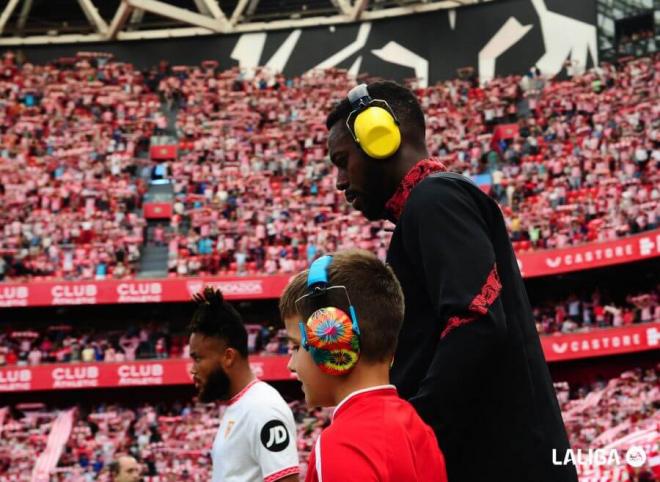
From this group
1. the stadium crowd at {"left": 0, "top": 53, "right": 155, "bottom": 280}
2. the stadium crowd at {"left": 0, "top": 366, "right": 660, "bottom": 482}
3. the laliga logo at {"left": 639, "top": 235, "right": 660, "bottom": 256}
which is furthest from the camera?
the stadium crowd at {"left": 0, "top": 53, "right": 155, "bottom": 280}

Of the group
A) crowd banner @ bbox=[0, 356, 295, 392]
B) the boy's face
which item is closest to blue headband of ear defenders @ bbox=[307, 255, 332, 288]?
the boy's face

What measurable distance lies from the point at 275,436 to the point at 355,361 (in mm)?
1746

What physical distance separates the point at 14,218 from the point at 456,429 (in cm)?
2430

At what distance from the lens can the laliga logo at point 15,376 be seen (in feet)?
78.6

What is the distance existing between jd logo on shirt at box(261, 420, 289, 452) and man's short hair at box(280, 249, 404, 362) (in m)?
1.65

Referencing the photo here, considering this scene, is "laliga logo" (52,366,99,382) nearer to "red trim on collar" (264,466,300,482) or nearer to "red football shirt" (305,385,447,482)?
"red trim on collar" (264,466,300,482)

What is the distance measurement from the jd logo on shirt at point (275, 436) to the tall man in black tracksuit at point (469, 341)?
132 centimetres

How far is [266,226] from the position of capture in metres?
24.9

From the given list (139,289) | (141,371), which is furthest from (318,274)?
(139,289)

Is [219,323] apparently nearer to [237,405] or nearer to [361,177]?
[237,405]

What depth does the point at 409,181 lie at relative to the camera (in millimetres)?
3047

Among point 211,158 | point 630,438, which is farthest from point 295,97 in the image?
point 630,438

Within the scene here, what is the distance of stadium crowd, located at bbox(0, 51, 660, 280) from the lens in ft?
76.3

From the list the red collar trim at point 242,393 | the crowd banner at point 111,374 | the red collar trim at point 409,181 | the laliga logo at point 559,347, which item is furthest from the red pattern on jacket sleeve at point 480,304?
the crowd banner at point 111,374
